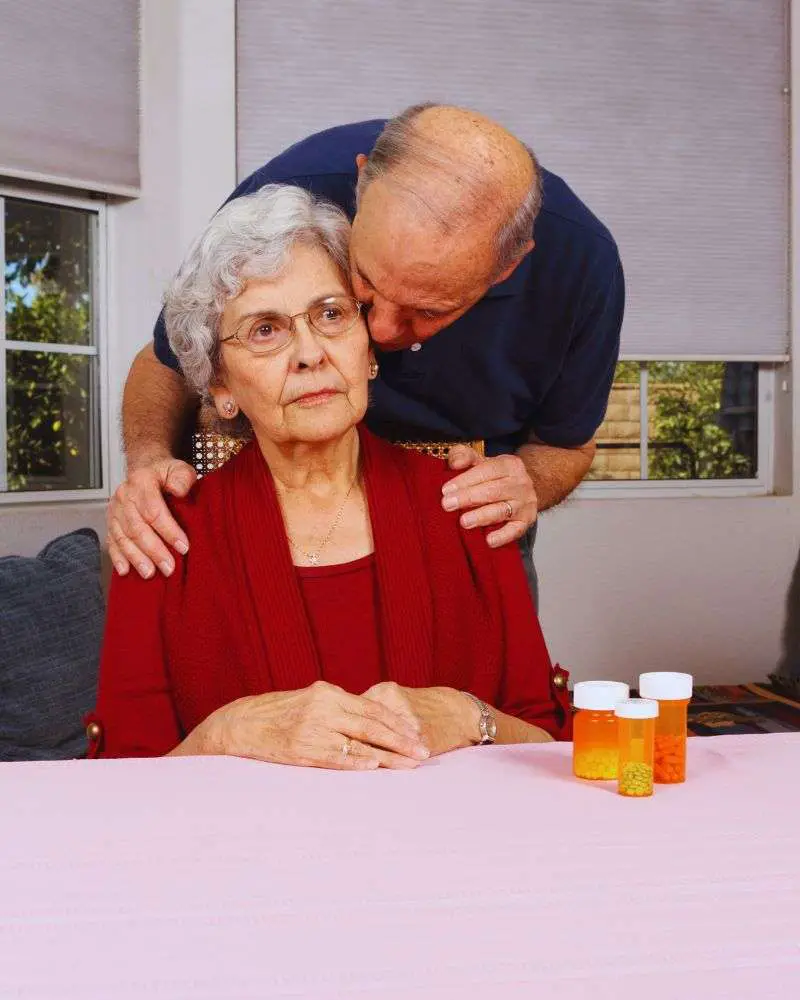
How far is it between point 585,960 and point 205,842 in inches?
14.4

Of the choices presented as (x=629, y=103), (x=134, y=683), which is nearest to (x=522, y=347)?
(x=134, y=683)

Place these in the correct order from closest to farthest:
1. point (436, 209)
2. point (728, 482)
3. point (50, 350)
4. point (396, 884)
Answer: point (396, 884) < point (436, 209) < point (50, 350) < point (728, 482)

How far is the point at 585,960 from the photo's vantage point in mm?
738

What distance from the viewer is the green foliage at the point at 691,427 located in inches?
176

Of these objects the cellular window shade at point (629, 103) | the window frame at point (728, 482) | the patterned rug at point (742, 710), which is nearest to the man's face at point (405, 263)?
the patterned rug at point (742, 710)

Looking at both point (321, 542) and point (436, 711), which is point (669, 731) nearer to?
point (436, 711)

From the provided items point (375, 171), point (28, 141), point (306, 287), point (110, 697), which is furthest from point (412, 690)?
point (28, 141)

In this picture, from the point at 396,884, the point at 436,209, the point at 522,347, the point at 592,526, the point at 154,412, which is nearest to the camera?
the point at 396,884

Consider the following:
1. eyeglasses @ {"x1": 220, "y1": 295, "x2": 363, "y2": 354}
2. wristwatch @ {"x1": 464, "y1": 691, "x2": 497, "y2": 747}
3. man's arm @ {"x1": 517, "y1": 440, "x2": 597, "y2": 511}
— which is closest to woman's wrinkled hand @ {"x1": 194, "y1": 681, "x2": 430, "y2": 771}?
wristwatch @ {"x1": 464, "y1": 691, "x2": 497, "y2": 747}

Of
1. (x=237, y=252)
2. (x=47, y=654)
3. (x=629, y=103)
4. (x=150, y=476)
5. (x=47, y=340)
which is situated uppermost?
(x=629, y=103)

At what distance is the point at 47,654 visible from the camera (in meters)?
2.76

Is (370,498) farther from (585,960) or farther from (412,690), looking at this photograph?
(585,960)

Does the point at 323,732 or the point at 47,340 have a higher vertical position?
the point at 47,340

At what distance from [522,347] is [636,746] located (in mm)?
1122
